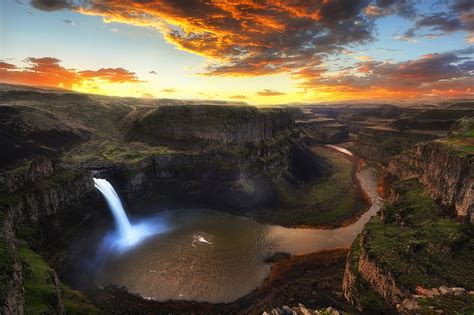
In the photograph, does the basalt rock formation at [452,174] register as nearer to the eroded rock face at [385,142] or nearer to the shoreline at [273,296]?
the shoreline at [273,296]

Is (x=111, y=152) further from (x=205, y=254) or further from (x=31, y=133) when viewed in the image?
(x=205, y=254)

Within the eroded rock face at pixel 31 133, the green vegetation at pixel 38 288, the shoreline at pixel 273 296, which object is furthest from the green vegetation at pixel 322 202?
the eroded rock face at pixel 31 133

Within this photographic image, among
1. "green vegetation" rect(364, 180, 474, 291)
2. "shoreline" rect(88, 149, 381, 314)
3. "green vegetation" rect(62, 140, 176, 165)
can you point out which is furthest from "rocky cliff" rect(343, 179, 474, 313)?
"green vegetation" rect(62, 140, 176, 165)

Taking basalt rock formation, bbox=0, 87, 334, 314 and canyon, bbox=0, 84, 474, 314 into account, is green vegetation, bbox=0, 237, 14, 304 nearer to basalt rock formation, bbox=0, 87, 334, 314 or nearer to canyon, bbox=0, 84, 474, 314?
canyon, bbox=0, 84, 474, 314

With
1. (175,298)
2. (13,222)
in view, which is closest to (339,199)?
(175,298)

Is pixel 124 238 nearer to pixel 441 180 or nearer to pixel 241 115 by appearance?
pixel 241 115
